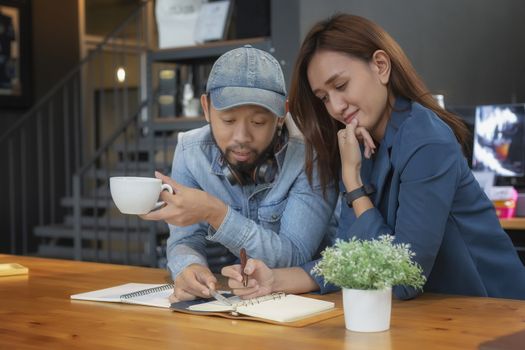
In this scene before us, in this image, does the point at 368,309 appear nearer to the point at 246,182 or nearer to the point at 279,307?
the point at 279,307

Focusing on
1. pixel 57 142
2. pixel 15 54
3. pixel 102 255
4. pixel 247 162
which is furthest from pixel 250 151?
pixel 57 142

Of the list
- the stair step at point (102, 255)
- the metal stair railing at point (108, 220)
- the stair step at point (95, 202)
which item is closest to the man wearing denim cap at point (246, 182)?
the metal stair railing at point (108, 220)

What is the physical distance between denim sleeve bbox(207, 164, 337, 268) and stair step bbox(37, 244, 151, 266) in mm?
4338

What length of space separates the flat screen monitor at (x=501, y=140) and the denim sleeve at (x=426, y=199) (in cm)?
227

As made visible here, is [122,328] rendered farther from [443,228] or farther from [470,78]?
[470,78]

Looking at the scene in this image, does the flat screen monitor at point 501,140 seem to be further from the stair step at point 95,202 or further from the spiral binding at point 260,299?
the stair step at point 95,202

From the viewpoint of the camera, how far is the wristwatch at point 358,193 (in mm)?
1833

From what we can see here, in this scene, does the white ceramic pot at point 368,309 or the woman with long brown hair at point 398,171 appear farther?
the woman with long brown hair at point 398,171

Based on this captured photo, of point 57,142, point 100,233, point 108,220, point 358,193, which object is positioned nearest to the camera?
point 358,193

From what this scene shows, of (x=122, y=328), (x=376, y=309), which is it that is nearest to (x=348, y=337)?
(x=376, y=309)

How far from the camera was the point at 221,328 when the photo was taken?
141 centimetres

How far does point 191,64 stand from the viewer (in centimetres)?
661

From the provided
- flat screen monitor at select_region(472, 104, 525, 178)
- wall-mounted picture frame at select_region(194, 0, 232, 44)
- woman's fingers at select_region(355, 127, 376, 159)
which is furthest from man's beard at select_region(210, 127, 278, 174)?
wall-mounted picture frame at select_region(194, 0, 232, 44)

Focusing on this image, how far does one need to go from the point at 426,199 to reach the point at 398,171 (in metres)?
0.10
